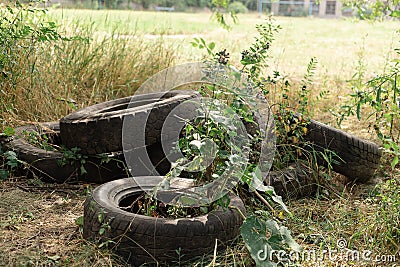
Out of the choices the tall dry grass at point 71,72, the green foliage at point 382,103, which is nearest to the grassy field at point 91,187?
the tall dry grass at point 71,72

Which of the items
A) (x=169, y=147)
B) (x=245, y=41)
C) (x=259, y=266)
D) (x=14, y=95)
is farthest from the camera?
(x=245, y=41)

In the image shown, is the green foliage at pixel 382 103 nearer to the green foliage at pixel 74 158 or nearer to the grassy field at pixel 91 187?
the grassy field at pixel 91 187

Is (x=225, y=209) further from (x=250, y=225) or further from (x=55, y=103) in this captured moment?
(x=55, y=103)

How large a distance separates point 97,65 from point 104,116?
2117 mm

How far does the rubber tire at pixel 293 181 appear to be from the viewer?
4059mm

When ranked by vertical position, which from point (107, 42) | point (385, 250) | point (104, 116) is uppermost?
point (107, 42)

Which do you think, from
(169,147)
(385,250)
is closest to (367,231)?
(385,250)

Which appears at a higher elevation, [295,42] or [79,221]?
[295,42]

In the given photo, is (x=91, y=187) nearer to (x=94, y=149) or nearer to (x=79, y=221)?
(x=94, y=149)

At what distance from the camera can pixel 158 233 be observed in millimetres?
2904

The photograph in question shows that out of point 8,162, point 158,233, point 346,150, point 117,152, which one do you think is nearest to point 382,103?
point 346,150

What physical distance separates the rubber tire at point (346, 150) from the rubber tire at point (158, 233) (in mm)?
1535

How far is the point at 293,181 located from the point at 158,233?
1.52m

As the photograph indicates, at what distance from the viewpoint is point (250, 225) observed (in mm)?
2904
